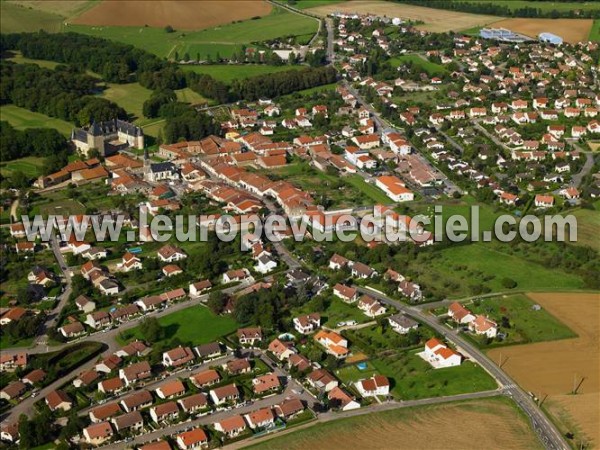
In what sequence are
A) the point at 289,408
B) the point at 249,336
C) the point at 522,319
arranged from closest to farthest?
the point at 289,408
the point at 249,336
the point at 522,319

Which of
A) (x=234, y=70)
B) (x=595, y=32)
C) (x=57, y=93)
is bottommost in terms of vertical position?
(x=57, y=93)

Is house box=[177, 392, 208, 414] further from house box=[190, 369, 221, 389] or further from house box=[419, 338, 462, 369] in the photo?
house box=[419, 338, 462, 369]

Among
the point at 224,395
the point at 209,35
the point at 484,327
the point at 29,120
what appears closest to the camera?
the point at 224,395

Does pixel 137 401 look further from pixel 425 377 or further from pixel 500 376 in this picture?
pixel 500 376

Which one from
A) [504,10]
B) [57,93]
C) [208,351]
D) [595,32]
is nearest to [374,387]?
[208,351]

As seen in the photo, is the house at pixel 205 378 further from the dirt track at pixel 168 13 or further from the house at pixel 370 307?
the dirt track at pixel 168 13

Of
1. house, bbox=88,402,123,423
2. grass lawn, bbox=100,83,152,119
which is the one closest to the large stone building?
grass lawn, bbox=100,83,152,119
